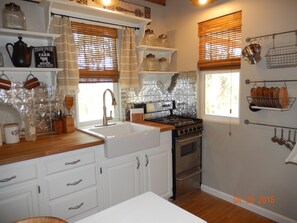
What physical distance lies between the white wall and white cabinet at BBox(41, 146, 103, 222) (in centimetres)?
156

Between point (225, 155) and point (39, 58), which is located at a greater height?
point (39, 58)

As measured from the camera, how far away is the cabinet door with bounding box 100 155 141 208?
1997 millimetres

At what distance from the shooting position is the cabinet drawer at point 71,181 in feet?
5.53

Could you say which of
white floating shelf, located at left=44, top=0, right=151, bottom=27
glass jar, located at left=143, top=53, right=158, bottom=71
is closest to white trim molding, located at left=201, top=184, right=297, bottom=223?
glass jar, located at left=143, top=53, right=158, bottom=71

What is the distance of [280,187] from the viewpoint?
2160 millimetres

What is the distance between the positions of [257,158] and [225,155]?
385 mm

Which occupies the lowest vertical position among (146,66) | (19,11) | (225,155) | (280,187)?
(280,187)

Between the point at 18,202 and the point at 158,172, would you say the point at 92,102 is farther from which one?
the point at 18,202

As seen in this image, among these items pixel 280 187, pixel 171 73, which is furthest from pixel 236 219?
pixel 171 73

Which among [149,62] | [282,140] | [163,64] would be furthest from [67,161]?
[282,140]

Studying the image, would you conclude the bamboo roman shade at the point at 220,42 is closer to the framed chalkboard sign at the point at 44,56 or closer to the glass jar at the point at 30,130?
the framed chalkboard sign at the point at 44,56

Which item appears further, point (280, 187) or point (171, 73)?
point (171, 73)

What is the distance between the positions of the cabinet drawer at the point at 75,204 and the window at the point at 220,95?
1734mm

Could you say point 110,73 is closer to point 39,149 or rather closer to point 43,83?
point 43,83
